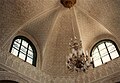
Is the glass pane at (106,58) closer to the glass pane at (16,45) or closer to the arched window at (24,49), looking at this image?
the arched window at (24,49)

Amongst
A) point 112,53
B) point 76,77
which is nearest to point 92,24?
point 112,53

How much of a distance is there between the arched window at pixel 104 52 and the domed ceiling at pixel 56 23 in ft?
1.55

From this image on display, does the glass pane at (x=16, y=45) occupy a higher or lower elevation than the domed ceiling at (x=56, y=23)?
lower

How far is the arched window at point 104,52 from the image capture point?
8305 millimetres

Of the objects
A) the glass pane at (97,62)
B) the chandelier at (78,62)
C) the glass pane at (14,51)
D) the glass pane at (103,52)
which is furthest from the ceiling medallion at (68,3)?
the glass pane at (14,51)

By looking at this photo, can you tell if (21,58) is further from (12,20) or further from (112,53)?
(112,53)

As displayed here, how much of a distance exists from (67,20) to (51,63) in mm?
2681

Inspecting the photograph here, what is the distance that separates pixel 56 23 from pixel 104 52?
3.15 metres

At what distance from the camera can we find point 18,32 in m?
8.57

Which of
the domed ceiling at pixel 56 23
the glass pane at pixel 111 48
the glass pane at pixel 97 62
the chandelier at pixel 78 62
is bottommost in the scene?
the chandelier at pixel 78 62

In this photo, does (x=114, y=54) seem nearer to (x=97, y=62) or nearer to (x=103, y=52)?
(x=103, y=52)

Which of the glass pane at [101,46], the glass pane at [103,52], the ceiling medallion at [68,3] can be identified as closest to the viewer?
the ceiling medallion at [68,3]

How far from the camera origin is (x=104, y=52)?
28.6 feet

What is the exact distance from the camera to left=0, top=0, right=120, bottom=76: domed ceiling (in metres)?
7.67
